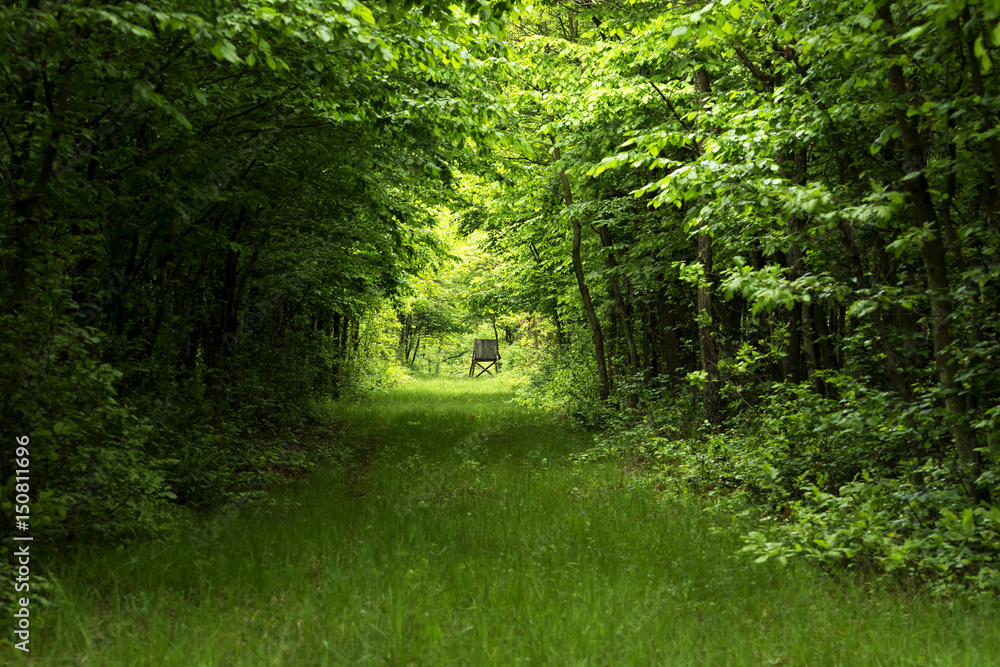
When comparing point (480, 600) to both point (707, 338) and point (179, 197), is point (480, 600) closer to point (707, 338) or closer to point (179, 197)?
point (179, 197)

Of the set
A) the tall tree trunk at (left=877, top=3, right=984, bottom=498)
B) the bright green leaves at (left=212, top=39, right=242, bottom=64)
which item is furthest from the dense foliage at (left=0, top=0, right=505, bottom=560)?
the tall tree trunk at (left=877, top=3, right=984, bottom=498)

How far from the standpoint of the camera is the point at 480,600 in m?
4.56

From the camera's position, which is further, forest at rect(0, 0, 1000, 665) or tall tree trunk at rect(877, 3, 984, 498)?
tall tree trunk at rect(877, 3, 984, 498)

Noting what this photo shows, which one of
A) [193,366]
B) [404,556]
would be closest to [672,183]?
[404,556]

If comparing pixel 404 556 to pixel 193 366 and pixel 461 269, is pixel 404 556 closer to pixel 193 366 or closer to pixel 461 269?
pixel 193 366

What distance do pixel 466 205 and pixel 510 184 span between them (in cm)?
173

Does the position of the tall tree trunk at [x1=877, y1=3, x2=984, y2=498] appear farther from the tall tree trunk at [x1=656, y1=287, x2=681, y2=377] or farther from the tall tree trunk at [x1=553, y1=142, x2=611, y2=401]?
the tall tree trunk at [x1=656, y1=287, x2=681, y2=377]

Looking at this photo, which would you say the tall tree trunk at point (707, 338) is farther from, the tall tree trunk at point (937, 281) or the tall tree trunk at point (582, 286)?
the tall tree trunk at point (937, 281)

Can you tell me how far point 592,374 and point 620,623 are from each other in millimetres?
13093

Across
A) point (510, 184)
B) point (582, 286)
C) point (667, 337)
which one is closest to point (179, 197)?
point (510, 184)

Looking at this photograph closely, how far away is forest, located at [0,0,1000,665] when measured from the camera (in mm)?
4434

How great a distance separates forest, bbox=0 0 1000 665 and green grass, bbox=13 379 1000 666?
0.24ft

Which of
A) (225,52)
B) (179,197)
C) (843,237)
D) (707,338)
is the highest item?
(225,52)

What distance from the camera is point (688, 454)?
27.5 ft
